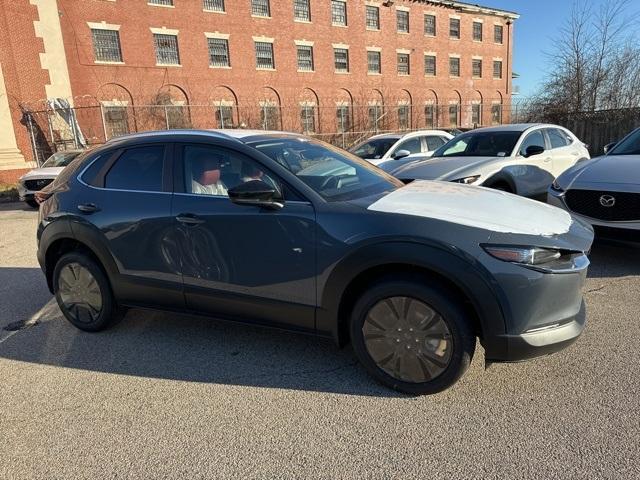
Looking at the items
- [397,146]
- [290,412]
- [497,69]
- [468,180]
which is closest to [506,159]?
[468,180]

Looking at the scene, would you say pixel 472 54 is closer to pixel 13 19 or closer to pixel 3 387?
pixel 13 19

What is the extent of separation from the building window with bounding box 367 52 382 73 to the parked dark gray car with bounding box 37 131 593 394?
102 ft

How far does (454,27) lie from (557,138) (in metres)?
33.6

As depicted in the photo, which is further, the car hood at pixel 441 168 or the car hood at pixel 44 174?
the car hood at pixel 44 174

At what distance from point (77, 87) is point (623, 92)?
25291 millimetres

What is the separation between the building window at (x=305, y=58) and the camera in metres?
29.2

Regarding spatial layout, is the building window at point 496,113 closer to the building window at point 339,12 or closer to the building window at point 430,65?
the building window at point 430,65

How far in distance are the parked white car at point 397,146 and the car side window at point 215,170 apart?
7035 mm

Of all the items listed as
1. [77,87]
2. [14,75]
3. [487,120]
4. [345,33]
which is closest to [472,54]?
[487,120]

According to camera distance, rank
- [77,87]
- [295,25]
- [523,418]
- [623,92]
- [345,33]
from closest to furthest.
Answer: [523,418], [623,92], [77,87], [295,25], [345,33]

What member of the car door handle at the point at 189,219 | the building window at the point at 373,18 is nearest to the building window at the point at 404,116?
the building window at the point at 373,18

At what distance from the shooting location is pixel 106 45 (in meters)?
23.1

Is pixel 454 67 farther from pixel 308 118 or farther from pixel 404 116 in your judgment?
pixel 308 118

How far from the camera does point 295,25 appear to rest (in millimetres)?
28547
